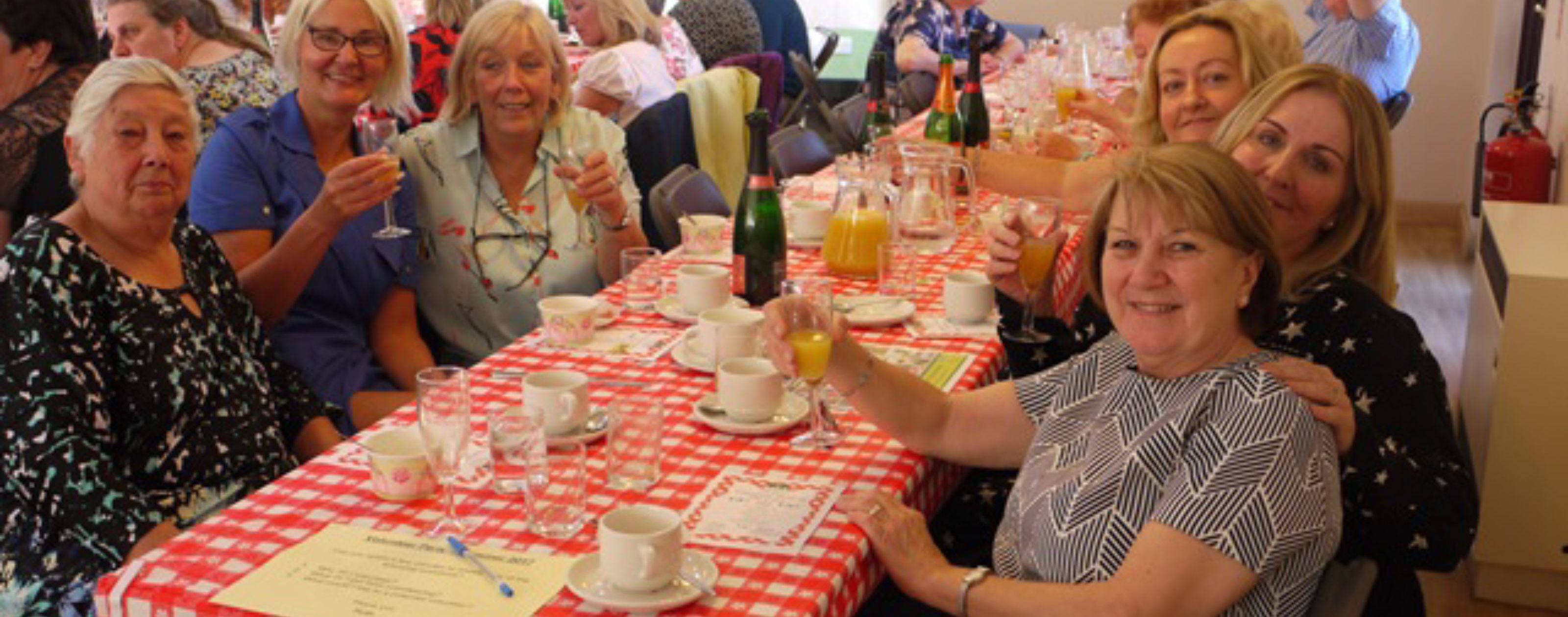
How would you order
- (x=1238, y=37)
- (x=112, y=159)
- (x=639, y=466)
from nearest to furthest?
1. (x=639, y=466)
2. (x=112, y=159)
3. (x=1238, y=37)

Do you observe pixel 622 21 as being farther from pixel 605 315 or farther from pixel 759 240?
pixel 605 315

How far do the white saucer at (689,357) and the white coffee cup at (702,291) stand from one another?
16 cm

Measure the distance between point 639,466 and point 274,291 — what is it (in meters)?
1.20

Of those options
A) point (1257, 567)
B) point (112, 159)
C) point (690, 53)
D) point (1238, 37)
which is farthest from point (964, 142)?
point (1257, 567)

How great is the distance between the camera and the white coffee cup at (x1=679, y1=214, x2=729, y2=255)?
305cm

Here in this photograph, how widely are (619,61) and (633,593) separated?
11.7ft

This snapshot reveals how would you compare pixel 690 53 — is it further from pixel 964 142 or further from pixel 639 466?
pixel 639 466

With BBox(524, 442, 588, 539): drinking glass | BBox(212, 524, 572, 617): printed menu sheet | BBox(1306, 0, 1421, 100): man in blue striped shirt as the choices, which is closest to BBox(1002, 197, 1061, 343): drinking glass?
BBox(524, 442, 588, 539): drinking glass

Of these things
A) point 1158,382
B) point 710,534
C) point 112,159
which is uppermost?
point 112,159

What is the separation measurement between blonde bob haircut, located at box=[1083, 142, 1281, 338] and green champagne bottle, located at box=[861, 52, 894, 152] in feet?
8.18

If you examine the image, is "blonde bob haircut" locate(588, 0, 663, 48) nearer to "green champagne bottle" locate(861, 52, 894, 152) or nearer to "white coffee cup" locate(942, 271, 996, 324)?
"green champagne bottle" locate(861, 52, 894, 152)

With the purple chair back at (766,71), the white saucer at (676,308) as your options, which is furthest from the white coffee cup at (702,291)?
the purple chair back at (766,71)

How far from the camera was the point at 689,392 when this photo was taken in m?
2.26

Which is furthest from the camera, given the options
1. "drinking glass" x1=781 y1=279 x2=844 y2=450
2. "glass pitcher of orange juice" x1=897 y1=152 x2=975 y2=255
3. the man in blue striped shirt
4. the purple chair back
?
the purple chair back
